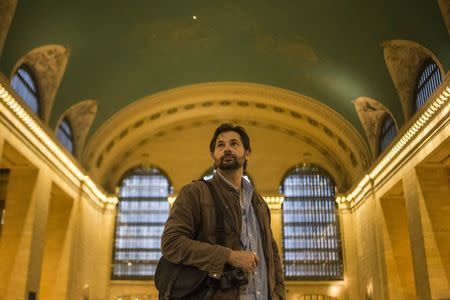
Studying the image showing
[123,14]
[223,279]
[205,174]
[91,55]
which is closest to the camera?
[223,279]

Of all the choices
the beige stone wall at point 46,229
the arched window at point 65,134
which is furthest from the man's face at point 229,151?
the arched window at point 65,134

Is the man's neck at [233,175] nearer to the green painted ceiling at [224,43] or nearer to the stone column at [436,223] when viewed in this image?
the green painted ceiling at [224,43]

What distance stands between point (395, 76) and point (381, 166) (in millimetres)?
3914

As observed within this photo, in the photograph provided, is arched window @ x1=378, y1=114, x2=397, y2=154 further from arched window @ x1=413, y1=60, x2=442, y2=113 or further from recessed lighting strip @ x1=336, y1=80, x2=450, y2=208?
arched window @ x1=413, y1=60, x2=442, y2=113

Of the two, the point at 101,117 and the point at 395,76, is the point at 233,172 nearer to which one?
the point at 395,76

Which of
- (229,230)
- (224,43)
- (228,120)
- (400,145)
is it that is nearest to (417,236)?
(400,145)

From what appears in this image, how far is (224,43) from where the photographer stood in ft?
61.3

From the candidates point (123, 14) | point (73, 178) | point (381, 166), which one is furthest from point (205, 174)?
point (123, 14)

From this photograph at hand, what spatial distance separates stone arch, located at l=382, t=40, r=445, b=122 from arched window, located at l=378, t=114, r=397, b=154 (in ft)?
6.22

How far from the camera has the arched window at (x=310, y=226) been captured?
80.8ft

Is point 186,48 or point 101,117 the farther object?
point 101,117

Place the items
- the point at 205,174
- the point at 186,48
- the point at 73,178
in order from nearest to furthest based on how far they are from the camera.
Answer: the point at 186,48, the point at 73,178, the point at 205,174

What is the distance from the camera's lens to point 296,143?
26.0 metres

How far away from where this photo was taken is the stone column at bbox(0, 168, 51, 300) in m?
16.0
